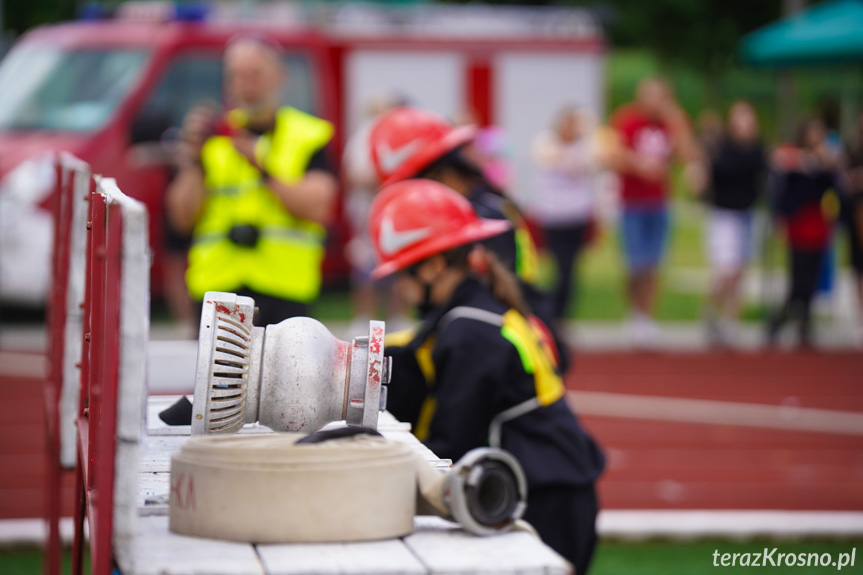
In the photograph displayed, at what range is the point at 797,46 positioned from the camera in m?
14.1

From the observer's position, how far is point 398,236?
346 cm

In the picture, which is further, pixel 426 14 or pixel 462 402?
pixel 426 14

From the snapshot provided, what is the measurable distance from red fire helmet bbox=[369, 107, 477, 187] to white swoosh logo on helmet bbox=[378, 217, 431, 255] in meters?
1.66

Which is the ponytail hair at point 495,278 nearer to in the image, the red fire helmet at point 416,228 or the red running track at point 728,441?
the red fire helmet at point 416,228

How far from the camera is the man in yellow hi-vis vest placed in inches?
222

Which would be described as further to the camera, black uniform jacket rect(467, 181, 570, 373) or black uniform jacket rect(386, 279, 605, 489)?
black uniform jacket rect(467, 181, 570, 373)

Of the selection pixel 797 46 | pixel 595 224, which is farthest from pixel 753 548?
pixel 797 46

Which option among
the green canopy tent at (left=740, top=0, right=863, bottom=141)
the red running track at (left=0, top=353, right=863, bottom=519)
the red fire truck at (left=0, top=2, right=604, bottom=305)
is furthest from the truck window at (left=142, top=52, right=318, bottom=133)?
the green canopy tent at (left=740, top=0, right=863, bottom=141)

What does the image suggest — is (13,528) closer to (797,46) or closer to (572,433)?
(572,433)

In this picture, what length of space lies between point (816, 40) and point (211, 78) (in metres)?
6.13

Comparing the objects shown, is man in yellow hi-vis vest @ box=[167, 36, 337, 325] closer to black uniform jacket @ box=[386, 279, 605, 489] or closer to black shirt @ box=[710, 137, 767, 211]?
black uniform jacket @ box=[386, 279, 605, 489]

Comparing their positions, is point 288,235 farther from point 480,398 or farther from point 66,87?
point 66,87

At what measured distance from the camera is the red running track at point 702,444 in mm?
6852

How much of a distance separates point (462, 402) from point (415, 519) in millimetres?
1055
